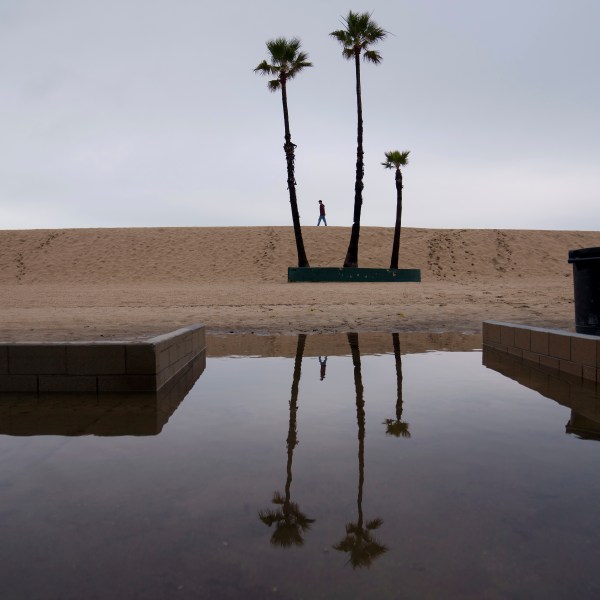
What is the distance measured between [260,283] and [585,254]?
73.9 feet

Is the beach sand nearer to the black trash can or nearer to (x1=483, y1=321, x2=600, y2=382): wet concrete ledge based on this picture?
(x1=483, y1=321, x2=600, y2=382): wet concrete ledge

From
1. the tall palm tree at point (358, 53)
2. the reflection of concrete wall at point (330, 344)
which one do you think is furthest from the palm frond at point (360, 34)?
the reflection of concrete wall at point (330, 344)

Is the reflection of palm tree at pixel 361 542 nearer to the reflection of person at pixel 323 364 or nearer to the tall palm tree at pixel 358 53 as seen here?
the reflection of person at pixel 323 364

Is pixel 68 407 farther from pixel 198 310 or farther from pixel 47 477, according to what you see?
pixel 198 310

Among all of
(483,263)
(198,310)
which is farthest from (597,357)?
(483,263)

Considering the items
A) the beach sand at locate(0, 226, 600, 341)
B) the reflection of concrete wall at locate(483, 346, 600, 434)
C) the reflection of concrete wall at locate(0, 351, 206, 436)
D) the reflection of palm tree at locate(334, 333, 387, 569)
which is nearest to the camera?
the reflection of palm tree at locate(334, 333, 387, 569)

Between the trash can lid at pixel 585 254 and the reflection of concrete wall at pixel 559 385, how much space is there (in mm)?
1561

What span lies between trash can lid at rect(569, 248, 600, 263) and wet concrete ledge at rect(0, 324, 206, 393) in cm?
567

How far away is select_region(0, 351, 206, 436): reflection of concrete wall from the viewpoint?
15.8 ft

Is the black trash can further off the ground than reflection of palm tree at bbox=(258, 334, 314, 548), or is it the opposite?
the black trash can

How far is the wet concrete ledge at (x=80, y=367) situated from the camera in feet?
20.2

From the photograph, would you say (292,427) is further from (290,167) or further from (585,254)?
(290,167)

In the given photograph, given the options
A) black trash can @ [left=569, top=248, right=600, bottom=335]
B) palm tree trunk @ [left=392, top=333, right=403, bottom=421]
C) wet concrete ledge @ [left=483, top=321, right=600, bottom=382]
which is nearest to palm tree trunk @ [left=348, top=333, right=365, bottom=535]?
palm tree trunk @ [left=392, top=333, right=403, bottom=421]

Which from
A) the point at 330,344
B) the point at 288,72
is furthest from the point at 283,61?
the point at 330,344
